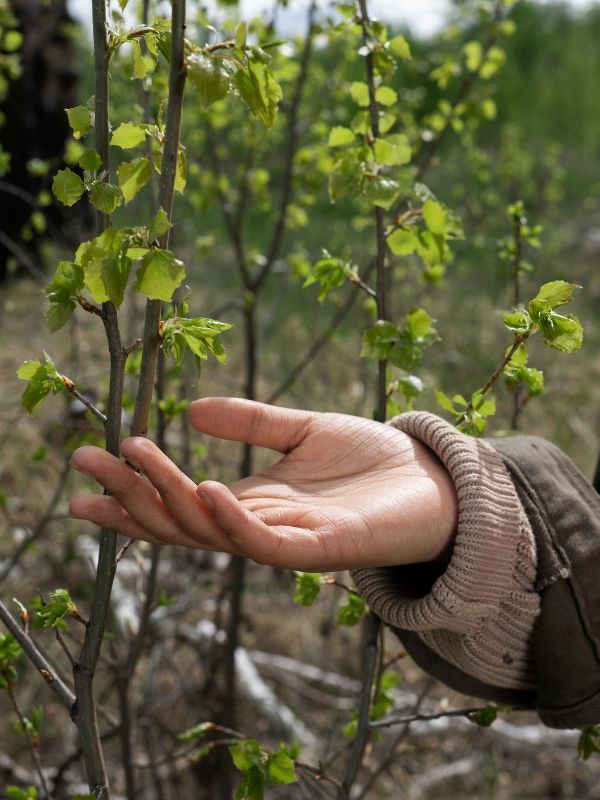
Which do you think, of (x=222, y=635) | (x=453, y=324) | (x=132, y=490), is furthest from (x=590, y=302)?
(x=132, y=490)

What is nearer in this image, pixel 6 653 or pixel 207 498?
pixel 207 498

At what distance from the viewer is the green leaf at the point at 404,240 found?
125 cm

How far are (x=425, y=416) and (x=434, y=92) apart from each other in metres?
17.8

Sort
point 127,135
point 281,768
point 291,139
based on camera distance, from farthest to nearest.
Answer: point 291,139
point 281,768
point 127,135

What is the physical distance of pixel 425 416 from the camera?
1.19 meters

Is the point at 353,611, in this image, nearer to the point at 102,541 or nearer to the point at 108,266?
the point at 102,541

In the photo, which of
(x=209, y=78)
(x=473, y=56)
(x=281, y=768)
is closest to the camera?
(x=209, y=78)

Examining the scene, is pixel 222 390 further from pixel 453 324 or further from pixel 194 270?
pixel 194 270

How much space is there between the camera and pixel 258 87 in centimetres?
73

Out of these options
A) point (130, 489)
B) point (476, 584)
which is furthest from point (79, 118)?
point (476, 584)

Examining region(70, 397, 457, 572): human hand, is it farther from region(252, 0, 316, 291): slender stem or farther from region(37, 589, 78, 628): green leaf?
region(252, 0, 316, 291): slender stem

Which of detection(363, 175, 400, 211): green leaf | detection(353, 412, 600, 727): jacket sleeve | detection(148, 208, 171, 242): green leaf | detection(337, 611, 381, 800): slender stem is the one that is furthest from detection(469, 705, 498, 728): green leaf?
detection(148, 208, 171, 242): green leaf

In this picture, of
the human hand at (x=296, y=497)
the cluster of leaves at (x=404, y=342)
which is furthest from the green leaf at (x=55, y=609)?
the cluster of leaves at (x=404, y=342)

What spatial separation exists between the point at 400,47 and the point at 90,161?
0.69 meters
